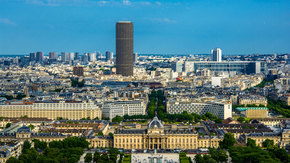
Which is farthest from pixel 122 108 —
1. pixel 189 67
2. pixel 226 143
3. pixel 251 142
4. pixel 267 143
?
pixel 189 67

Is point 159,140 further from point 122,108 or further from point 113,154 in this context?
point 122,108

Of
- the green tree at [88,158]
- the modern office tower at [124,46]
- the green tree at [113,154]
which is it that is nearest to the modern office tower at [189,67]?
the modern office tower at [124,46]

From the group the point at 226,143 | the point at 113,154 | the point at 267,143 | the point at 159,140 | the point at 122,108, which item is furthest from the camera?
the point at 122,108

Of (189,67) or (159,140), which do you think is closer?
(159,140)

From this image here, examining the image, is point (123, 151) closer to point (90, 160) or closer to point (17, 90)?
point (90, 160)

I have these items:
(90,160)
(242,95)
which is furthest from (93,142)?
(242,95)

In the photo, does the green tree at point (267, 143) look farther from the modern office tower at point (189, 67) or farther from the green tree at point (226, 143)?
the modern office tower at point (189, 67)

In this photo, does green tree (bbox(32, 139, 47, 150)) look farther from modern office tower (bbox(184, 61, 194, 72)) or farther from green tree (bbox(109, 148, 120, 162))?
modern office tower (bbox(184, 61, 194, 72))

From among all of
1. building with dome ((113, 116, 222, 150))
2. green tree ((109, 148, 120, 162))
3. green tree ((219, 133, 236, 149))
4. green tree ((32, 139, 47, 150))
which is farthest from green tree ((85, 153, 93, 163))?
green tree ((219, 133, 236, 149))
